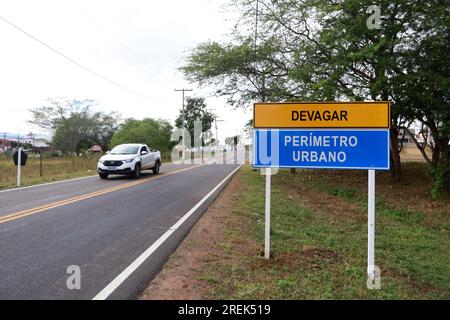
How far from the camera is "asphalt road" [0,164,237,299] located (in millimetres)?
5203

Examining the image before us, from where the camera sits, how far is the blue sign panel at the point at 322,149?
5941 millimetres

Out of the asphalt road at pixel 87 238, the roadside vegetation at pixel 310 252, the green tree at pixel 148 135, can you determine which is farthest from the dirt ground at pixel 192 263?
the green tree at pixel 148 135

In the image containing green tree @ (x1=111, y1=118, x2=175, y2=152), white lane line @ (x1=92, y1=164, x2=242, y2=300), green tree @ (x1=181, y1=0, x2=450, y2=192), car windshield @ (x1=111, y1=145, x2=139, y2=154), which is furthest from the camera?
green tree @ (x1=111, y1=118, x2=175, y2=152)

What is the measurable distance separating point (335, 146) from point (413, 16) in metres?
11.1

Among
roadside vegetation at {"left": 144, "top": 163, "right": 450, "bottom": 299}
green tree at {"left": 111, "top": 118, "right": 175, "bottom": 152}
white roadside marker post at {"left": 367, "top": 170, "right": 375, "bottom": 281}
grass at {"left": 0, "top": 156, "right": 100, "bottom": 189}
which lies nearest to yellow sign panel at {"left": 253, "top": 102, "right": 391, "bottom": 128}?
white roadside marker post at {"left": 367, "top": 170, "right": 375, "bottom": 281}

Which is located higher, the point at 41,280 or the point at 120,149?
the point at 120,149

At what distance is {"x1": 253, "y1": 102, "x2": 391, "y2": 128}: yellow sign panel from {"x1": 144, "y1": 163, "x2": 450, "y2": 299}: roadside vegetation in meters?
2.03

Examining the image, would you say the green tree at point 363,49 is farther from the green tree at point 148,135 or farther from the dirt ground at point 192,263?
the green tree at point 148,135

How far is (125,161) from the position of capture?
65.1ft

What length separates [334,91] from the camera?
15.8 meters

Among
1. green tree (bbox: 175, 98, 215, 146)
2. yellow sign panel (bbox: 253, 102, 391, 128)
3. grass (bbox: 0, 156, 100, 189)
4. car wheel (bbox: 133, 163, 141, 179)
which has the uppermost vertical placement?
green tree (bbox: 175, 98, 215, 146)

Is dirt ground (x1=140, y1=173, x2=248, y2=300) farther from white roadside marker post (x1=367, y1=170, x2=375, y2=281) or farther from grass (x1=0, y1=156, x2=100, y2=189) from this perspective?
grass (x1=0, y1=156, x2=100, y2=189)
